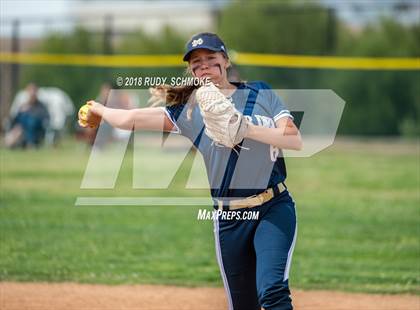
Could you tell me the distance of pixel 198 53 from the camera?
194 inches

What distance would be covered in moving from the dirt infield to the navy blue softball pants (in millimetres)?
2000

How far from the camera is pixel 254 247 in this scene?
4.92m

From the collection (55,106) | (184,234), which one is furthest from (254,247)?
(55,106)

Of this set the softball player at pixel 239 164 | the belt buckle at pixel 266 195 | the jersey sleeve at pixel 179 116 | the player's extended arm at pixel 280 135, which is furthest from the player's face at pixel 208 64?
the belt buckle at pixel 266 195

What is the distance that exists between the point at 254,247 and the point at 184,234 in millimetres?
6195

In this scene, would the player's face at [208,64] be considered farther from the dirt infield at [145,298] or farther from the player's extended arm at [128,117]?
the dirt infield at [145,298]

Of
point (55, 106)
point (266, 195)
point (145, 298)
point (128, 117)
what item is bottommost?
point (145, 298)

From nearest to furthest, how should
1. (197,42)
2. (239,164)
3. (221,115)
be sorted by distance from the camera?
(221,115) → (197,42) → (239,164)

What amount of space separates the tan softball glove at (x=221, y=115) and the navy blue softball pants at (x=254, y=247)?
562mm

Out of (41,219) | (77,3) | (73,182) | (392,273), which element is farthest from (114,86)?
(77,3)

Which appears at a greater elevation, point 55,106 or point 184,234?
point 55,106

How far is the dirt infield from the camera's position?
23.0 feet

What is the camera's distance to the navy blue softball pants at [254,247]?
15.6 ft

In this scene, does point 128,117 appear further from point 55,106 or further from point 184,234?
point 55,106
